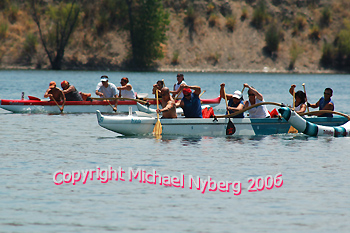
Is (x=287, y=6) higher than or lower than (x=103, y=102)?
higher

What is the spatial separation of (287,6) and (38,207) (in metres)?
96.0

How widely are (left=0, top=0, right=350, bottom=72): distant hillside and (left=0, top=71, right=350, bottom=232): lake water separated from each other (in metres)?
69.8

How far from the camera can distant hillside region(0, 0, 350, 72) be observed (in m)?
89.6

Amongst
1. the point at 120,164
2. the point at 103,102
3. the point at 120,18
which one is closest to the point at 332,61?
the point at 120,18

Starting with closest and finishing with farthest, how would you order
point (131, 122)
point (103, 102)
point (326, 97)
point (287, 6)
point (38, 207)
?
point (38, 207)
point (131, 122)
point (326, 97)
point (103, 102)
point (287, 6)

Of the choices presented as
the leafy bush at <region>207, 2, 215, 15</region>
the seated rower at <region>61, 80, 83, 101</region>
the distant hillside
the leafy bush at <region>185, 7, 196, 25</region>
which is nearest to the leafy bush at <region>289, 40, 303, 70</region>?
the distant hillside

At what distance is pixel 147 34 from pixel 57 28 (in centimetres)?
1249

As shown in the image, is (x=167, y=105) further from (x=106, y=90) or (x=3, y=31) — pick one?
(x=3, y=31)

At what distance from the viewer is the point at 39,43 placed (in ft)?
298

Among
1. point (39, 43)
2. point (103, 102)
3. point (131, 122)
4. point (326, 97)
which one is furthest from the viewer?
point (39, 43)

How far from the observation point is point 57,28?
287ft

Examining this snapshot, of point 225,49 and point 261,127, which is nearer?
point 261,127

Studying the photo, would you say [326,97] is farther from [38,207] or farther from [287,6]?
[287,6]

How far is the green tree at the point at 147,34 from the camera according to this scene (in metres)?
87.9
